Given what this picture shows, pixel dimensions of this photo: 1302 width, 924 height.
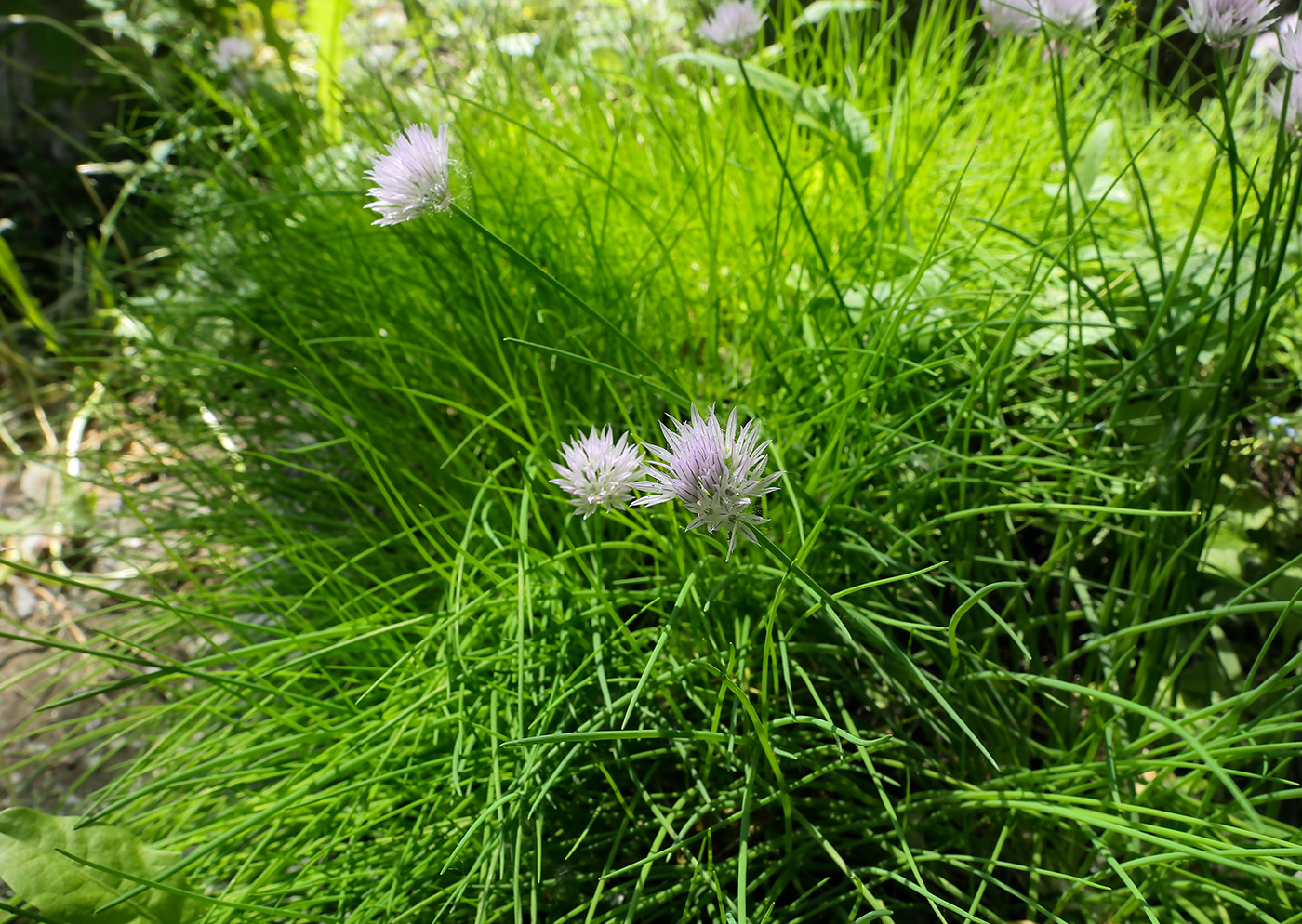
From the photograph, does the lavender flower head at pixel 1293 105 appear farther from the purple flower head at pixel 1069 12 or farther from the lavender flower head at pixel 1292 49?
the purple flower head at pixel 1069 12

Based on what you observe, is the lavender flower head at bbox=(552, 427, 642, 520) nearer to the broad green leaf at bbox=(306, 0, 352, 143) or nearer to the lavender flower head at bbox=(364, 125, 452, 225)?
the lavender flower head at bbox=(364, 125, 452, 225)

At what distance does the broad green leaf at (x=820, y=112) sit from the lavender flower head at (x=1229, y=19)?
0.45m

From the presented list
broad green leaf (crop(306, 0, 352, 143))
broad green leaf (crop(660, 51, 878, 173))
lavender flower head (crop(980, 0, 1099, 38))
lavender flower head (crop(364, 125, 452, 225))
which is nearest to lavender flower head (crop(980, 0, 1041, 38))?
lavender flower head (crop(980, 0, 1099, 38))

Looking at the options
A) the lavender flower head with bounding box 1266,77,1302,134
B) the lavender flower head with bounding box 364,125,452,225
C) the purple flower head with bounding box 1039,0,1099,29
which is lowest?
the lavender flower head with bounding box 364,125,452,225

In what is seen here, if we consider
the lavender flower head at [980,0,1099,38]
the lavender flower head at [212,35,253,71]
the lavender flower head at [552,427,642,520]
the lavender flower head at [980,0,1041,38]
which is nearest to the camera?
the lavender flower head at [552,427,642,520]

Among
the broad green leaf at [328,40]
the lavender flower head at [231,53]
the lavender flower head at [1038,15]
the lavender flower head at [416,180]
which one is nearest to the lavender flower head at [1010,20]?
the lavender flower head at [1038,15]

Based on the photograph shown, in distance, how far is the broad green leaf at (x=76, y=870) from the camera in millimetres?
695

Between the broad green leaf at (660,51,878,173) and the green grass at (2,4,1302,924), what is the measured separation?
0.02m

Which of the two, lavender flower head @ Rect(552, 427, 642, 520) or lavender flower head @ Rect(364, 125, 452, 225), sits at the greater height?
lavender flower head @ Rect(364, 125, 452, 225)

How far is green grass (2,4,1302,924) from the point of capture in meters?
0.69

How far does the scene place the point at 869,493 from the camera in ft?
3.02

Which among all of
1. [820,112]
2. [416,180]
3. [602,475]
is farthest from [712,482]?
[820,112]

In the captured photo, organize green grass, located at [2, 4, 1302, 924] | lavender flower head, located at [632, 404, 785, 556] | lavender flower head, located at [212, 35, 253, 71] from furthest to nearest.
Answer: lavender flower head, located at [212, 35, 253, 71] < green grass, located at [2, 4, 1302, 924] < lavender flower head, located at [632, 404, 785, 556]

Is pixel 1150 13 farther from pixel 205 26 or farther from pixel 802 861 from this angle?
pixel 205 26
